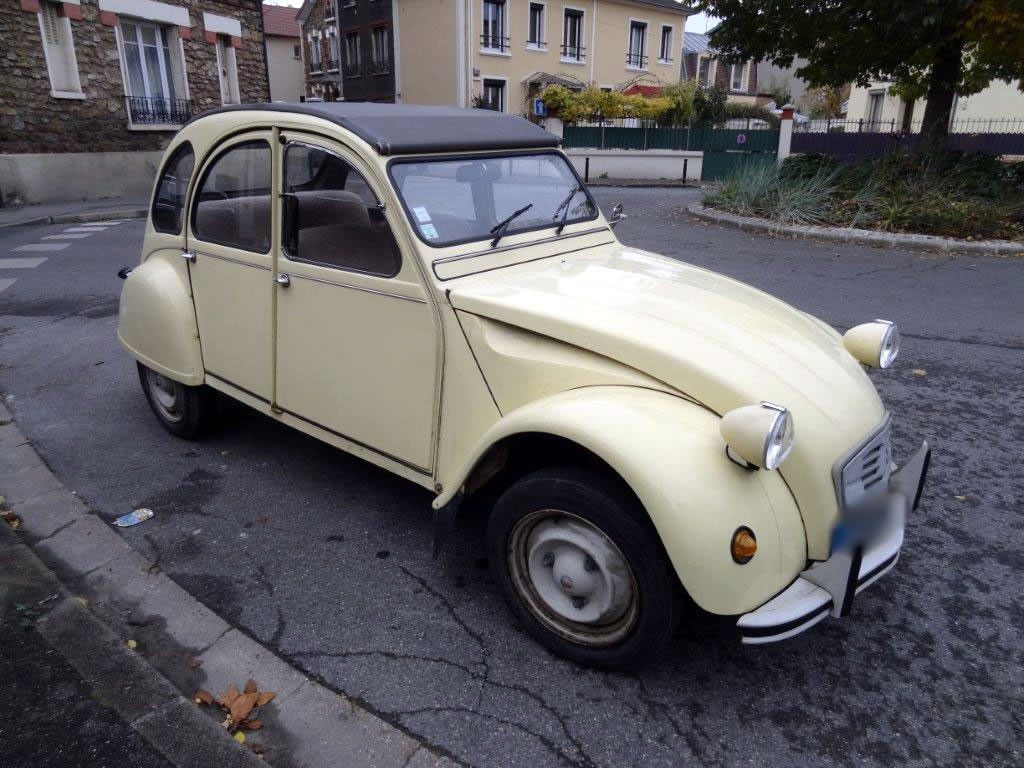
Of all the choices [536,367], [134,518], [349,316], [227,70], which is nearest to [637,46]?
[227,70]

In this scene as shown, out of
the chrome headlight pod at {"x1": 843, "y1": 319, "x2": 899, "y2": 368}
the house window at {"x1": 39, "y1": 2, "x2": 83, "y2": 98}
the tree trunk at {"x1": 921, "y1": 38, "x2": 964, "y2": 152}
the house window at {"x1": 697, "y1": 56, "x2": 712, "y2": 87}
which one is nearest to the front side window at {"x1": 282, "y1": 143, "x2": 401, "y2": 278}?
the chrome headlight pod at {"x1": 843, "y1": 319, "x2": 899, "y2": 368}

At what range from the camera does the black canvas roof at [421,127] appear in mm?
3123

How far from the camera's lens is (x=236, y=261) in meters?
3.73

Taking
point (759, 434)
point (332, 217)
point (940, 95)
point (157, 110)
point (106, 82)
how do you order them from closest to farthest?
point (759, 434), point (332, 217), point (940, 95), point (106, 82), point (157, 110)

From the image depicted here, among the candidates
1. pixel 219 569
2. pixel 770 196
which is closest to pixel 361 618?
pixel 219 569

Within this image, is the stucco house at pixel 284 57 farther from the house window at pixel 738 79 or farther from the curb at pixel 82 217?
the curb at pixel 82 217

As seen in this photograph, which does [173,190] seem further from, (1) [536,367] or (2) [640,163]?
(2) [640,163]

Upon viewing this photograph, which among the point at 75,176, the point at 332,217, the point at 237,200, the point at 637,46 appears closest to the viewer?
the point at 332,217

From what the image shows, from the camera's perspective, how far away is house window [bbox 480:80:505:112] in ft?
110

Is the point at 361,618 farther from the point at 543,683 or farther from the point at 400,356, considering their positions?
the point at 400,356

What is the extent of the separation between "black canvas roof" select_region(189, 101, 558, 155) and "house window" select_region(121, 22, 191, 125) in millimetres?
15758

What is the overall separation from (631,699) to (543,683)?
32 cm

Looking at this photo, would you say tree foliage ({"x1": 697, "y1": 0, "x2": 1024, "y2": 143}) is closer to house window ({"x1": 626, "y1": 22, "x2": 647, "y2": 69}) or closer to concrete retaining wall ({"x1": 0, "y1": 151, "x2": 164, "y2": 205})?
concrete retaining wall ({"x1": 0, "y1": 151, "x2": 164, "y2": 205})

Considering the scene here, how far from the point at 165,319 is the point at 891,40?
12074 millimetres
